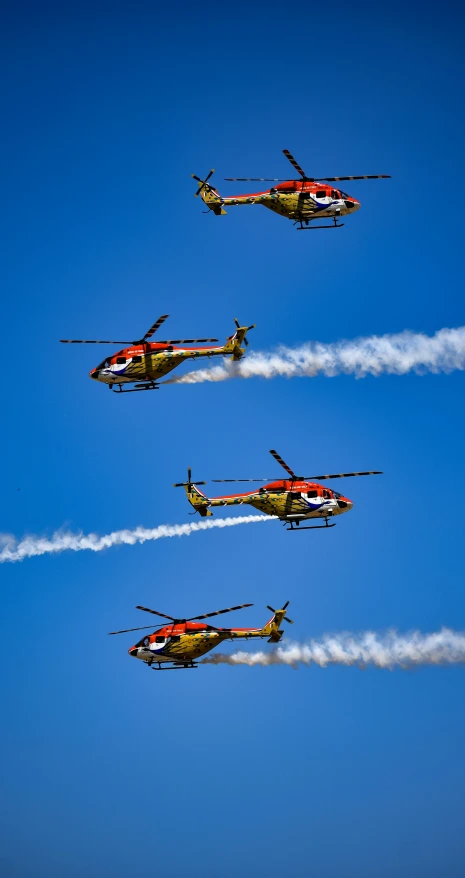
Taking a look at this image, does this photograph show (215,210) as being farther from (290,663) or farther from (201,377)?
(290,663)

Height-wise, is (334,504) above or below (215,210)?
below

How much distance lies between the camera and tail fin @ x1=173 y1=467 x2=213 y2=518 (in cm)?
10006

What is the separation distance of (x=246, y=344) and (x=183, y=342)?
450 cm

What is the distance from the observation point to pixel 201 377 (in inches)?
4011

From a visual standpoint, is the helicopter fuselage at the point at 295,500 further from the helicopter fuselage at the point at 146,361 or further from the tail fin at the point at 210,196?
the tail fin at the point at 210,196

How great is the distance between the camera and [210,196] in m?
104

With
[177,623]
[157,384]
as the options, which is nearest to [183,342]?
[157,384]

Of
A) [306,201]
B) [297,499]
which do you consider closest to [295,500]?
[297,499]

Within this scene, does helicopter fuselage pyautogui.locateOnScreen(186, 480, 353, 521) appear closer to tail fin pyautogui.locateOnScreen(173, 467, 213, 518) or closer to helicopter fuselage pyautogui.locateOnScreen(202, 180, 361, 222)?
tail fin pyautogui.locateOnScreen(173, 467, 213, 518)

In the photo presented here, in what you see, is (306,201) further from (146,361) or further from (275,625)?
(275,625)

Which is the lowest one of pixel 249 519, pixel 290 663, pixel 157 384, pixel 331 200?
pixel 290 663

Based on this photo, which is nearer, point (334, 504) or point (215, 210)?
point (334, 504)

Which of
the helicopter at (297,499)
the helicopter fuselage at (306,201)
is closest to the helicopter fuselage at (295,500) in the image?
the helicopter at (297,499)

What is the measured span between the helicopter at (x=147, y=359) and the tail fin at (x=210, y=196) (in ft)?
30.8
